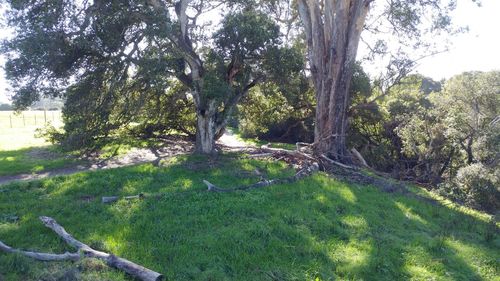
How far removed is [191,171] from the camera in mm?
12102

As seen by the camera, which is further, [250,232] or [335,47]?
[335,47]

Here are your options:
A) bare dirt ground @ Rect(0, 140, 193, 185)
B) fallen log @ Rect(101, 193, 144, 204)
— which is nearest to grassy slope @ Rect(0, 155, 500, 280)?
fallen log @ Rect(101, 193, 144, 204)

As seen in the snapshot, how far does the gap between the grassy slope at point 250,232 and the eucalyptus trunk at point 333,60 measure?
5.22m

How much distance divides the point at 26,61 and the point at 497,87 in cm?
1592

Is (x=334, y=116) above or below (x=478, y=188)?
above

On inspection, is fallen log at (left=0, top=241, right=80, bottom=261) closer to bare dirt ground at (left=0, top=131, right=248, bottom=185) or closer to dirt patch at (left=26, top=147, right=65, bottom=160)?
bare dirt ground at (left=0, top=131, right=248, bottom=185)

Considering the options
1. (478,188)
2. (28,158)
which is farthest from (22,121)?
(478,188)

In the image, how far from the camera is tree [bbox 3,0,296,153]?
11230 mm

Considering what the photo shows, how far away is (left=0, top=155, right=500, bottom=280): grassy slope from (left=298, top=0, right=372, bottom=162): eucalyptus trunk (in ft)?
17.1

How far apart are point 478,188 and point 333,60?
22.6 feet

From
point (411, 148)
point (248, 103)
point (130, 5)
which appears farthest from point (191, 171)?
point (411, 148)

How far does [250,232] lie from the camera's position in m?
7.18

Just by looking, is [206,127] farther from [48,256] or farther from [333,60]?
[48,256]

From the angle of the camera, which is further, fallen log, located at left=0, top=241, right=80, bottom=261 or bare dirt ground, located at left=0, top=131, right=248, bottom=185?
bare dirt ground, located at left=0, top=131, right=248, bottom=185
